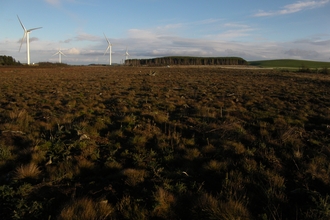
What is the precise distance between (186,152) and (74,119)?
16.3ft

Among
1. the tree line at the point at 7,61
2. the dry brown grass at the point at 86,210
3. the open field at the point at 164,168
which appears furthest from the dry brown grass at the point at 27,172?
the tree line at the point at 7,61

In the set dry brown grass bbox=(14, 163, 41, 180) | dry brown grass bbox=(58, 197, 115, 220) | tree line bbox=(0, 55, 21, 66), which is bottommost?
dry brown grass bbox=(58, 197, 115, 220)

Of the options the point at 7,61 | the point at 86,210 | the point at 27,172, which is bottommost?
the point at 86,210

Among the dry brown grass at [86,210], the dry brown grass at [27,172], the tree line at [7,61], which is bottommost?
the dry brown grass at [86,210]

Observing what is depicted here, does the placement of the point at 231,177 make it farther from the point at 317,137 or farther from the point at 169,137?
the point at 317,137

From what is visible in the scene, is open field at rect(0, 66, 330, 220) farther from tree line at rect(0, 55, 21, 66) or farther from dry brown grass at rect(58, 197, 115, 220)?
tree line at rect(0, 55, 21, 66)

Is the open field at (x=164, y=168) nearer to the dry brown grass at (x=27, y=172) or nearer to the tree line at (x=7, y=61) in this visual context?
the dry brown grass at (x=27, y=172)

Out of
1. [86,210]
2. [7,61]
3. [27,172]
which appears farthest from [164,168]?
[7,61]

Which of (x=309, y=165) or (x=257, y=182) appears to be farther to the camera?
(x=309, y=165)

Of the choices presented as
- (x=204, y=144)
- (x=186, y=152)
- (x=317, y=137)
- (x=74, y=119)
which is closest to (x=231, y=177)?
(x=186, y=152)

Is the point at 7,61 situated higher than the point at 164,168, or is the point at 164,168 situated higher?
the point at 7,61

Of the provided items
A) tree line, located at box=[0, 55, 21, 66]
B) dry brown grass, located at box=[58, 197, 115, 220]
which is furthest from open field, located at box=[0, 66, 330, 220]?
tree line, located at box=[0, 55, 21, 66]

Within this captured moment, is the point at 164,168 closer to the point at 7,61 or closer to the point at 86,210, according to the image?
the point at 86,210

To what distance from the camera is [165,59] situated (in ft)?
637
